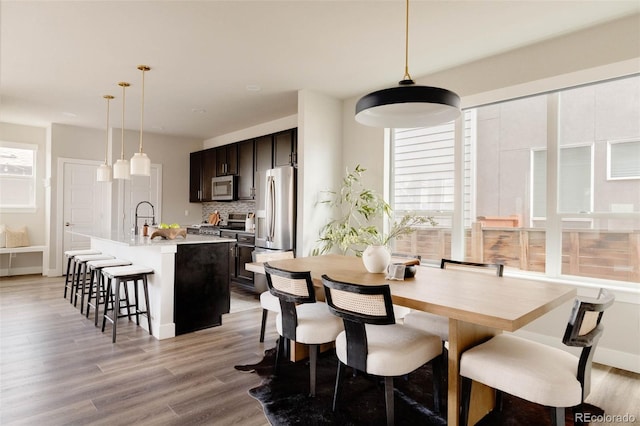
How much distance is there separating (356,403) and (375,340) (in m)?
0.59

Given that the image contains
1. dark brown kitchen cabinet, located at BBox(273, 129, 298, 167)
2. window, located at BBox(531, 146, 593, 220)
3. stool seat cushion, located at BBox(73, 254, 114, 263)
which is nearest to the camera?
window, located at BBox(531, 146, 593, 220)

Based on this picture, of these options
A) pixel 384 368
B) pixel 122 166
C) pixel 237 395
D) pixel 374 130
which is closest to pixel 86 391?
pixel 237 395

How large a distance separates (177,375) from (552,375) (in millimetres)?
2427

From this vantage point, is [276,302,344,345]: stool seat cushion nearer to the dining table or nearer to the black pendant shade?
the dining table

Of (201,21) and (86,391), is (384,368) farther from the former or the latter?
(201,21)

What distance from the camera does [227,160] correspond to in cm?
682

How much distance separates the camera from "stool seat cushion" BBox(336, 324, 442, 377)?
1.92m

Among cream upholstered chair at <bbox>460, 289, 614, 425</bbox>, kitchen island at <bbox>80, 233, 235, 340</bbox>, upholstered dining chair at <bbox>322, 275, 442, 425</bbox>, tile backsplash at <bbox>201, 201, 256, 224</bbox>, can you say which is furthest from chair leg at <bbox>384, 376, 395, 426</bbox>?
tile backsplash at <bbox>201, 201, 256, 224</bbox>

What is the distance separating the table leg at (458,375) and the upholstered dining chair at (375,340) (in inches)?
7.5

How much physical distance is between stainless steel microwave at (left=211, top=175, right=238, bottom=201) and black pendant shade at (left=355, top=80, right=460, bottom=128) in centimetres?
443

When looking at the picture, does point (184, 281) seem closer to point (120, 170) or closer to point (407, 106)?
point (120, 170)

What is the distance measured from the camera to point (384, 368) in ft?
6.28

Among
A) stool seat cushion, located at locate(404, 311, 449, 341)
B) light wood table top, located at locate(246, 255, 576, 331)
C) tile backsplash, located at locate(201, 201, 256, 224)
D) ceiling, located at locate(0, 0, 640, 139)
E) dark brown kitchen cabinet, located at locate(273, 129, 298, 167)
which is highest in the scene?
ceiling, located at locate(0, 0, 640, 139)

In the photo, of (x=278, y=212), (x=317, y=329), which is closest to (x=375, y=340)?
(x=317, y=329)
